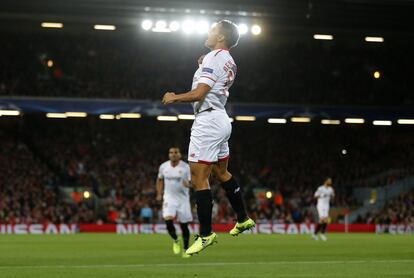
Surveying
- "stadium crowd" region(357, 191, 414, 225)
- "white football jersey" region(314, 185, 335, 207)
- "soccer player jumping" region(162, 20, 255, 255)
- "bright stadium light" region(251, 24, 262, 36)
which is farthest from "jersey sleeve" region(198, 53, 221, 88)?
"stadium crowd" region(357, 191, 414, 225)

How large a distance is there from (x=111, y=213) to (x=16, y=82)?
9.02m

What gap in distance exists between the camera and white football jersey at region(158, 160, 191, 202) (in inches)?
797

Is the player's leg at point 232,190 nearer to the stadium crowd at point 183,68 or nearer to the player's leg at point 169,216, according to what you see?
the player's leg at point 169,216

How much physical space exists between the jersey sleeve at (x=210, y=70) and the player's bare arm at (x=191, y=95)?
72 mm

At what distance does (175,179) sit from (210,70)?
34.6 feet

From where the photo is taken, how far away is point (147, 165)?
4566cm

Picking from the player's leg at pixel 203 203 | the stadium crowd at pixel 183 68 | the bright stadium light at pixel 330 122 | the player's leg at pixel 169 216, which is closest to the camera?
the player's leg at pixel 203 203

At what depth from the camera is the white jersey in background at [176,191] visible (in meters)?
20.1

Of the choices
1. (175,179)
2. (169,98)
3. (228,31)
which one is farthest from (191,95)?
(175,179)

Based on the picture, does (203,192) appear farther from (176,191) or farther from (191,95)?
(176,191)

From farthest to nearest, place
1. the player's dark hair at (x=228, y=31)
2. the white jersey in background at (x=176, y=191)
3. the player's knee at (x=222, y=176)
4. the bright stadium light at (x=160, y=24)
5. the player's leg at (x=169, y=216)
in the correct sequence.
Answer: the bright stadium light at (x=160, y=24)
the white jersey in background at (x=176, y=191)
the player's leg at (x=169, y=216)
the player's knee at (x=222, y=176)
the player's dark hair at (x=228, y=31)

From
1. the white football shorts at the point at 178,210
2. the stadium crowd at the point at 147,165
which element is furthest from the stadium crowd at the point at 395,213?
the white football shorts at the point at 178,210

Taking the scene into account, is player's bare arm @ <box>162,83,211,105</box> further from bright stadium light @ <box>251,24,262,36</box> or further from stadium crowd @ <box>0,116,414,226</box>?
stadium crowd @ <box>0,116,414,226</box>

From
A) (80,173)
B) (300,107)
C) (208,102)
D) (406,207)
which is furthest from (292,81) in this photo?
(208,102)
